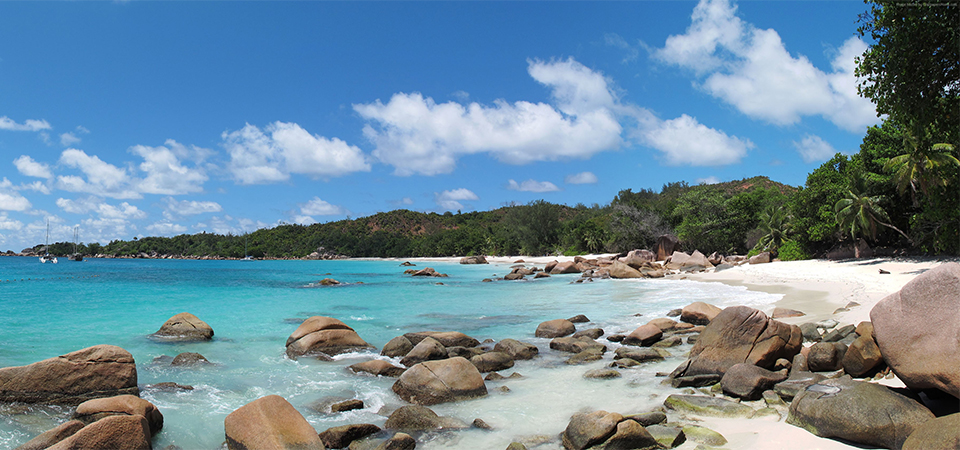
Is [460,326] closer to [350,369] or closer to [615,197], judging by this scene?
[350,369]

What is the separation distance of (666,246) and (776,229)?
1031 centimetres

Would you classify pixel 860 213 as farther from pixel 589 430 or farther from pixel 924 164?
pixel 589 430

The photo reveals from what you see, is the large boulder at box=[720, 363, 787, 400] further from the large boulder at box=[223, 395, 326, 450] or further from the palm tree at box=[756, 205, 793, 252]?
the palm tree at box=[756, 205, 793, 252]

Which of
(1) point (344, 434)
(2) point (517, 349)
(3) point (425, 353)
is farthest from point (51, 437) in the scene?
(2) point (517, 349)

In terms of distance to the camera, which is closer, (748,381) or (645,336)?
(748,381)

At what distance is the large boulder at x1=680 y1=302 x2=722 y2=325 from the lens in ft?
42.1

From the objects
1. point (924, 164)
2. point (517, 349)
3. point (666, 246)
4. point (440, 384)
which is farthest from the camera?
point (666, 246)

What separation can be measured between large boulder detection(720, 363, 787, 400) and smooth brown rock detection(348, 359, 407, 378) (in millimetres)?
5547

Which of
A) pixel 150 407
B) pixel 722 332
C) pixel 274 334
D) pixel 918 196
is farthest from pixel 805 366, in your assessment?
pixel 918 196

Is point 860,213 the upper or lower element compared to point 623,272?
upper

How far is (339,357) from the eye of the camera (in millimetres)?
10773

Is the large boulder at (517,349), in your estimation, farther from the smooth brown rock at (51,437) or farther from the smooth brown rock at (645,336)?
the smooth brown rock at (51,437)

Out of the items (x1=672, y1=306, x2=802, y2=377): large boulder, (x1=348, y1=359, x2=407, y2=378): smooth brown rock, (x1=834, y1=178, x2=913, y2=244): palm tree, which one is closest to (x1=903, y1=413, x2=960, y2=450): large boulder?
(x1=672, y1=306, x2=802, y2=377): large boulder

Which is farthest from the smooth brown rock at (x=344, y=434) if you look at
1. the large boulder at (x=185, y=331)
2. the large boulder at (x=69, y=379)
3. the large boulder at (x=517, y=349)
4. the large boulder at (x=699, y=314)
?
the large boulder at (x=699, y=314)
